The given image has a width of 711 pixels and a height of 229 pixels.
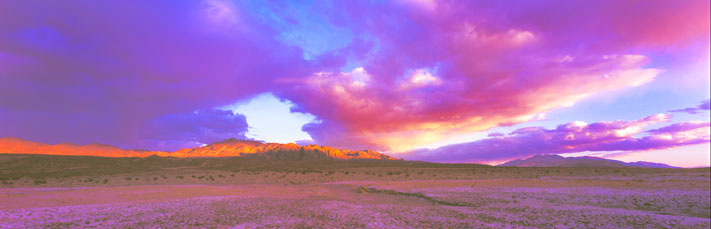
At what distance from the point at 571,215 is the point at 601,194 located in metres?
11.7

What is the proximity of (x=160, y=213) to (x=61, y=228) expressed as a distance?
4.03 m

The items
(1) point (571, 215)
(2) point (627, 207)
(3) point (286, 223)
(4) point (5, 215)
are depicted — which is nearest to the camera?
(3) point (286, 223)

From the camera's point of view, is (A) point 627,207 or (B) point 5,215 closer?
(B) point 5,215

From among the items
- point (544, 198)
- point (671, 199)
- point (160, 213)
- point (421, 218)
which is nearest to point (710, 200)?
point (671, 199)

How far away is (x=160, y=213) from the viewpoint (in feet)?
50.5

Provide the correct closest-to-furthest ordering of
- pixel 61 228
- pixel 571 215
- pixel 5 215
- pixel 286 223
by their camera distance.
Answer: pixel 61 228 < pixel 286 223 < pixel 5 215 < pixel 571 215

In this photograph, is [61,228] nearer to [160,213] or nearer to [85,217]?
[85,217]

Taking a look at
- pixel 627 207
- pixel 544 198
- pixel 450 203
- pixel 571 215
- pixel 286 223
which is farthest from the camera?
pixel 544 198

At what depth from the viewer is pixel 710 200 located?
831 inches

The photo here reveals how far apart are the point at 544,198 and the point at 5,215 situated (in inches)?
1194

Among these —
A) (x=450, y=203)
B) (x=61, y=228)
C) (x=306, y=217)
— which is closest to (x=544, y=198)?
(x=450, y=203)

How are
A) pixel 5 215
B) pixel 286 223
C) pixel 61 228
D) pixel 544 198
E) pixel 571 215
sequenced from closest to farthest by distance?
pixel 61 228 → pixel 286 223 → pixel 5 215 → pixel 571 215 → pixel 544 198

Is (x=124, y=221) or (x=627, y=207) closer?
(x=124, y=221)

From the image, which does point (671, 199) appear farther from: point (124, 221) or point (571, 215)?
point (124, 221)
